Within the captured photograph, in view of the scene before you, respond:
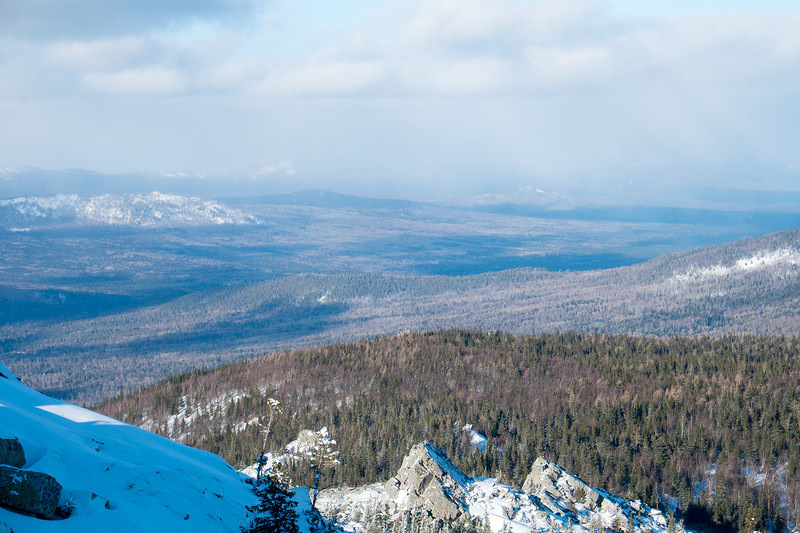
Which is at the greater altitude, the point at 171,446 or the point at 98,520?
the point at 98,520

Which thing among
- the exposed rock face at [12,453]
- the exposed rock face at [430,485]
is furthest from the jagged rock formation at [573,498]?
the exposed rock face at [12,453]

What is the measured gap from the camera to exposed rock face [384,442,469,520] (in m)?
69.4

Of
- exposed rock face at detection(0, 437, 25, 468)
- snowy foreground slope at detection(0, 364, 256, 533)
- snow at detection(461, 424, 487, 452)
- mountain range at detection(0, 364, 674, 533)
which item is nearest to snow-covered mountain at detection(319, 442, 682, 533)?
mountain range at detection(0, 364, 674, 533)

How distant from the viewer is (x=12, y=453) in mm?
36531

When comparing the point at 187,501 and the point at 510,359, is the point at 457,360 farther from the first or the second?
the point at 187,501

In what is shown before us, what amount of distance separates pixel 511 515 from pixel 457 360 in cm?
6753

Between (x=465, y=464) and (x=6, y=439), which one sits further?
(x=465, y=464)

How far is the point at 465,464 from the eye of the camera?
85.9 meters

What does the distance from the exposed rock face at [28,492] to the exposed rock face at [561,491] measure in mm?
49535

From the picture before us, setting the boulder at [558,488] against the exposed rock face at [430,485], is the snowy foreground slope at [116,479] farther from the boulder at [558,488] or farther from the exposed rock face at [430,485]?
the boulder at [558,488]

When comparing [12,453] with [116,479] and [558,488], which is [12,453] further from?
[558,488]

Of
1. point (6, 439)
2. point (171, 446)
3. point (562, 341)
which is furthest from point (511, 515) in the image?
point (562, 341)

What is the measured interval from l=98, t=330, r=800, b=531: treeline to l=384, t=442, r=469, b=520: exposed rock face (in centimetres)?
1069

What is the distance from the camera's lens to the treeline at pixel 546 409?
276ft
